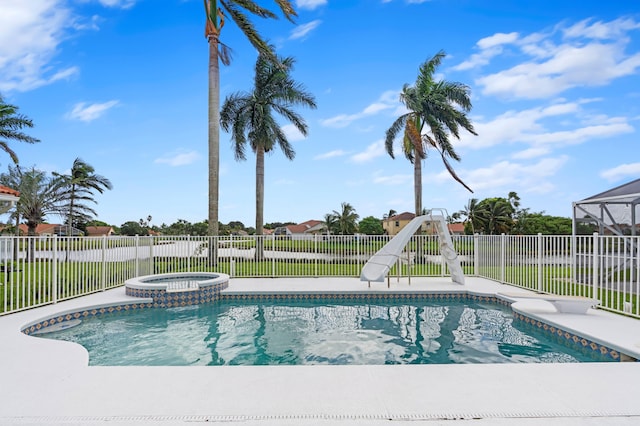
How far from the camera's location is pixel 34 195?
21359mm

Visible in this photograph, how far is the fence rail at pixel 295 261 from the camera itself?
7.04m

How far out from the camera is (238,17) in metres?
14.1

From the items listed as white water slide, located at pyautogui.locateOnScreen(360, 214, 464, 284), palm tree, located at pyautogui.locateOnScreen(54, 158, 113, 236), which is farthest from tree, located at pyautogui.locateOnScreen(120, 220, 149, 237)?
white water slide, located at pyautogui.locateOnScreen(360, 214, 464, 284)

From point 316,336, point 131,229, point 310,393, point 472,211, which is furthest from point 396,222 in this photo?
point 310,393

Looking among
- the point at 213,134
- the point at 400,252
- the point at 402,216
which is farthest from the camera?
the point at 402,216

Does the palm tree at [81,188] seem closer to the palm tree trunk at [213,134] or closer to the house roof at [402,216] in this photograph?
the palm tree trunk at [213,134]

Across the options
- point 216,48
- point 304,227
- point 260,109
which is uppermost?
point 216,48

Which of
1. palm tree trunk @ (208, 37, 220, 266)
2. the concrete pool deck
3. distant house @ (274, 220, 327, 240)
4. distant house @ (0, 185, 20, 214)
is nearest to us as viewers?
the concrete pool deck

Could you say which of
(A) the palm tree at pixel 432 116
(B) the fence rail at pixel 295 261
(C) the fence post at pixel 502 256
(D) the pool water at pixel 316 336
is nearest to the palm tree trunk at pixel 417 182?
(A) the palm tree at pixel 432 116

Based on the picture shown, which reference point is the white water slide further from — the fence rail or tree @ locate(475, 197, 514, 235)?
tree @ locate(475, 197, 514, 235)

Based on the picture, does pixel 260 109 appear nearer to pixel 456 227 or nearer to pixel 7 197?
pixel 7 197

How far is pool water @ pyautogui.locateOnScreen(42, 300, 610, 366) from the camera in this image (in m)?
5.08

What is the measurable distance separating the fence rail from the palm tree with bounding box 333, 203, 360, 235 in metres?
37.9

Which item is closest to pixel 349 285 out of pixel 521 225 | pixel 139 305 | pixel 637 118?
pixel 139 305
